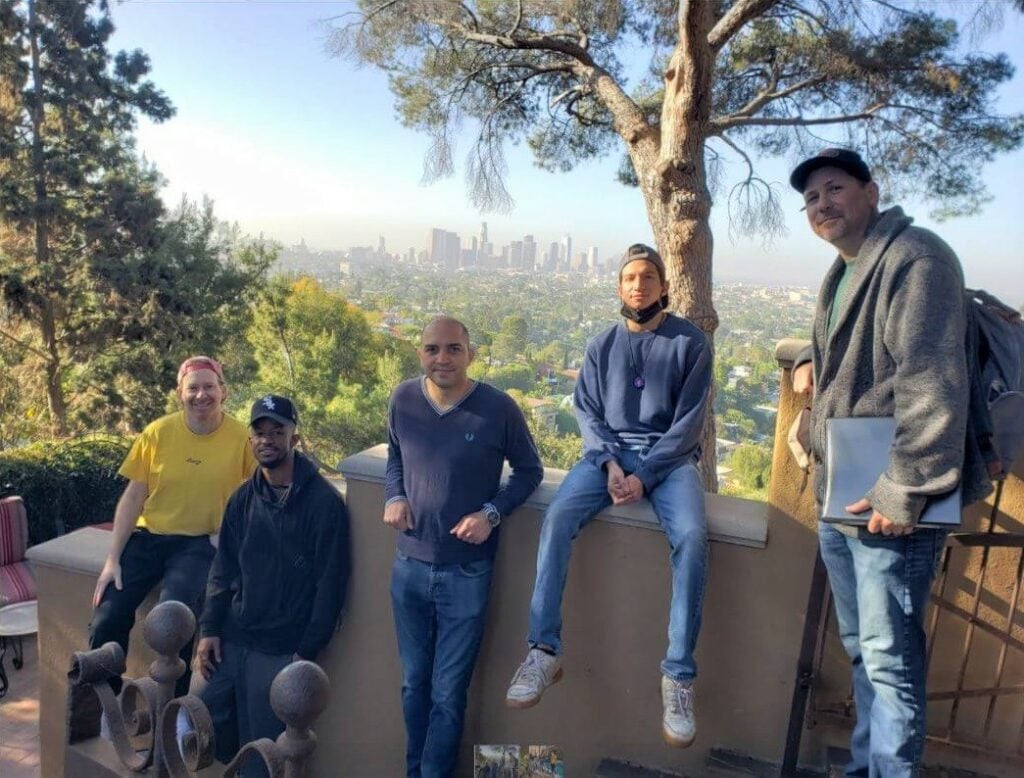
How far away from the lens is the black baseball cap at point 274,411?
2.22 m

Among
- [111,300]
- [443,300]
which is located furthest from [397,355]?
[111,300]

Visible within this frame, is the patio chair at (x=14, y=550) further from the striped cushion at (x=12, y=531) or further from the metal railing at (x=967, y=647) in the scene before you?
the metal railing at (x=967, y=647)

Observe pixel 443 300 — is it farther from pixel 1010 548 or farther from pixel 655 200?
pixel 1010 548

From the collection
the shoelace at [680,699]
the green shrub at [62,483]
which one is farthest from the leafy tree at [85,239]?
the shoelace at [680,699]

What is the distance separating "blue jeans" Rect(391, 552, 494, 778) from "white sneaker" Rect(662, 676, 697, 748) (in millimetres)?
561

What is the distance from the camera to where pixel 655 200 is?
286 inches

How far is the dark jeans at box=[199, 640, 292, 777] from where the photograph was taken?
2197 millimetres

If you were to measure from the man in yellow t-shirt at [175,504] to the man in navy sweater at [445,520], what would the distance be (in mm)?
745

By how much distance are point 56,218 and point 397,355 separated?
11131 mm

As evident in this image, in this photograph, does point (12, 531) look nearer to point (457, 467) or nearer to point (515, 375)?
point (457, 467)

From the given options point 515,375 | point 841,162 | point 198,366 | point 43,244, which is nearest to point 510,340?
point 515,375

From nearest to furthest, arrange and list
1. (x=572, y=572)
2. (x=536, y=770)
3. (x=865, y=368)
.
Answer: (x=865, y=368)
(x=536, y=770)
(x=572, y=572)

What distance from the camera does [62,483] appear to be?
6.44 meters

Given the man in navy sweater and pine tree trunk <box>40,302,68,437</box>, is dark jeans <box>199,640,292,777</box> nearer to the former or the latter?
the man in navy sweater
